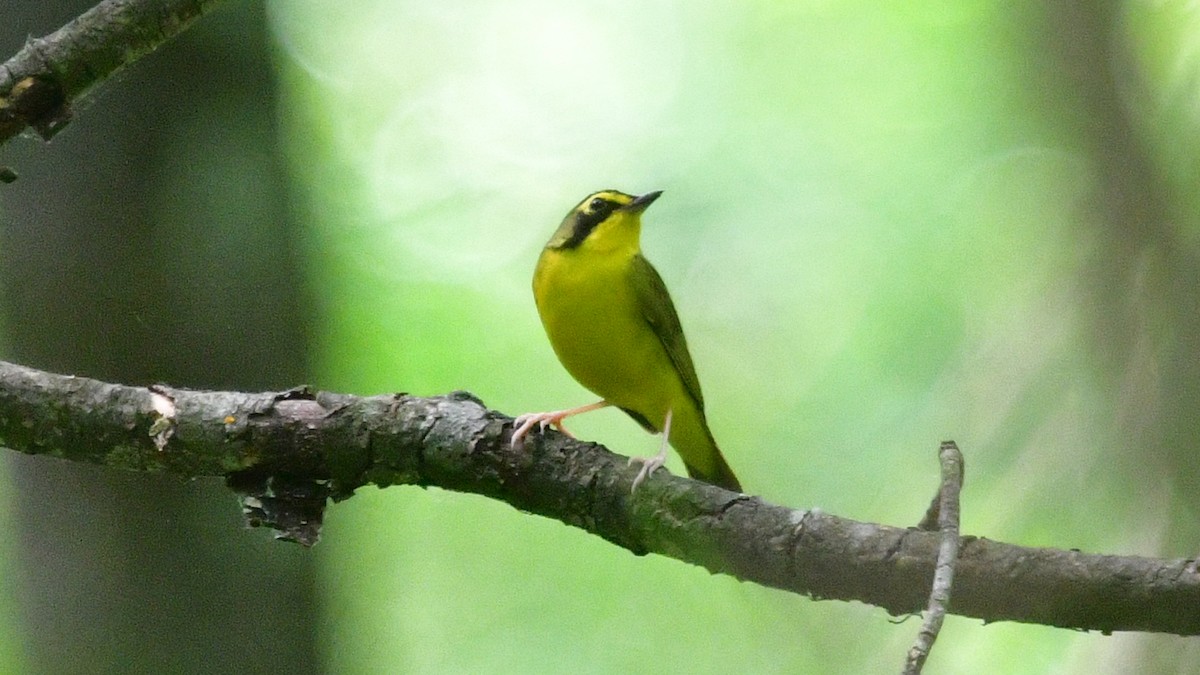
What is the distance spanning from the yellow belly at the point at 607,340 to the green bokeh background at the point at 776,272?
21 centimetres

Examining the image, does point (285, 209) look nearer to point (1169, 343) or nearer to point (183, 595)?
point (183, 595)

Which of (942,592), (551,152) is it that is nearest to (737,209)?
(551,152)

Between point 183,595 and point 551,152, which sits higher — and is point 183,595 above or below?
below

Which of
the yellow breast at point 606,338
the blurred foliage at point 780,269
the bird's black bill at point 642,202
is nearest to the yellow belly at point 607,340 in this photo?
the yellow breast at point 606,338

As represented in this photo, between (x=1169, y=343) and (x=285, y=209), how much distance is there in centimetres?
221

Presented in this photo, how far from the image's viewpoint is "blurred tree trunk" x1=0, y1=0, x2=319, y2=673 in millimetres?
2273

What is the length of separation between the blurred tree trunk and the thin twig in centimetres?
159

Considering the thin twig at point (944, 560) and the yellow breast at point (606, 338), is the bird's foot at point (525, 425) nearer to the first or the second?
the yellow breast at point (606, 338)

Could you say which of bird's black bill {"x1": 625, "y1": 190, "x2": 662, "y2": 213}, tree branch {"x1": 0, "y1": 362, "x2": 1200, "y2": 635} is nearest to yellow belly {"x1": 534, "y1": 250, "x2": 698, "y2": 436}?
bird's black bill {"x1": 625, "y1": 190, "x2": 662, "y2": 213}

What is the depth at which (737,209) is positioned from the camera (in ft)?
11.9

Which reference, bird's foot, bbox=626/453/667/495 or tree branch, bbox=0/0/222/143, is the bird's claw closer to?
bird's foot, bbox=626/453/667/495

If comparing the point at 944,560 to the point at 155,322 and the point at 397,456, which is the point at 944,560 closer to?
the point at 397,456

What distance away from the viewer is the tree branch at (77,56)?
76.5 inches

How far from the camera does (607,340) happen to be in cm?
248
